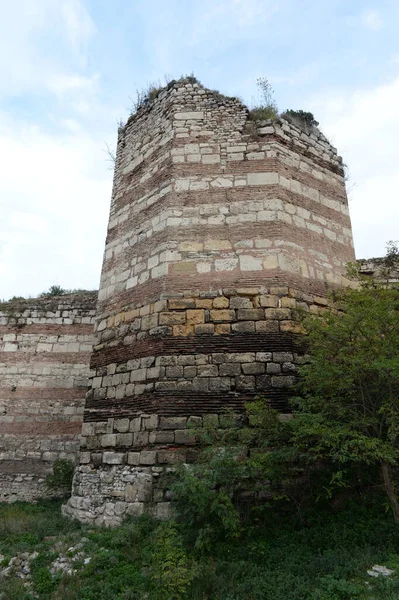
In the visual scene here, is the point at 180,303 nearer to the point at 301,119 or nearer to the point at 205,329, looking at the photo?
the point at 205,329

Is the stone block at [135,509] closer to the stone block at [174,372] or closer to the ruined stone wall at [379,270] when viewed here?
the stone block at [174,372]

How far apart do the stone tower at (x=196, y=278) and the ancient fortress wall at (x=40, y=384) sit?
3691 mm

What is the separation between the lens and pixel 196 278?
6824 mm

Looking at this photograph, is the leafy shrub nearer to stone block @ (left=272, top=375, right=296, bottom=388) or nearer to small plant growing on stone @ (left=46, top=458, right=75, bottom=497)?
stone block @ (left=272, top=375, right=296, bottom=388)

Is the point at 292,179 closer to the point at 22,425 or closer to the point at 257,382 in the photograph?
the point at 257,382

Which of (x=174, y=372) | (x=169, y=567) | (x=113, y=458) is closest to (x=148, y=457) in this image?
(x=113, y=458)

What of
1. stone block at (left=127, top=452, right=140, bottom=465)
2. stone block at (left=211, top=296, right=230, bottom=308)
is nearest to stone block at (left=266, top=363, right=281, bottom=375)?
stone block at (left=211, top=296, right=230, bottom=308)

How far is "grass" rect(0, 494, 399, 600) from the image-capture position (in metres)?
3.97

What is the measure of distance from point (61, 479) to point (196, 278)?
5.57m

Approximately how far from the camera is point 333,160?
852cm

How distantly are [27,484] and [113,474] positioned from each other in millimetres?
4977

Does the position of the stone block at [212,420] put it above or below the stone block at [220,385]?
below

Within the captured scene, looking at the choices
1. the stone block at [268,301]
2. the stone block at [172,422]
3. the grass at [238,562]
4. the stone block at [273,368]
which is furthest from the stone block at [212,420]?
the stone block at [268,301]

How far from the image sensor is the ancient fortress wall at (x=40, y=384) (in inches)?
409
